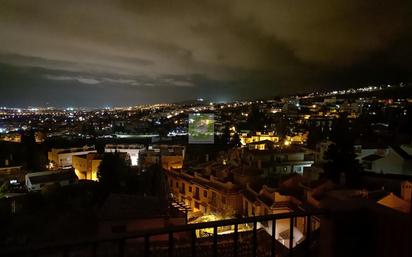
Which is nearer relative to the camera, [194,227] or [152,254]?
[194,227]

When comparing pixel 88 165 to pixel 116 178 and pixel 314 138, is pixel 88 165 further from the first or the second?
pixel 314 138

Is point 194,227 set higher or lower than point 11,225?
higher

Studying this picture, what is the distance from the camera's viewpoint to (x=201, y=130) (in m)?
45.0

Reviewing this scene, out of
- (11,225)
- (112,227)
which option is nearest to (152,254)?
(112,227)

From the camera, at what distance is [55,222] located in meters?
15.1

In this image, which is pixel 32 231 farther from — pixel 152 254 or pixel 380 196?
pixel 380 196

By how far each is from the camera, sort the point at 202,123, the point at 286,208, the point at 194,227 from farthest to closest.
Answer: the point at 202,123 → the point at 286,208 → the point at 194,227

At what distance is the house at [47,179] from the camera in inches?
965

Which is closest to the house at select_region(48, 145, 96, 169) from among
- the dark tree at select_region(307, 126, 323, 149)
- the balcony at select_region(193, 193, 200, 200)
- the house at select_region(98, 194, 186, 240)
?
the balcony at select_region(193, 193, 200, 200)

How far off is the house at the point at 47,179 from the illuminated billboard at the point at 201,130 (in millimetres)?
17854

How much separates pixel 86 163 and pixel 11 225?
16.3 meters

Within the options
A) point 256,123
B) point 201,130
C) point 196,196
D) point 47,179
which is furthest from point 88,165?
point 256,123

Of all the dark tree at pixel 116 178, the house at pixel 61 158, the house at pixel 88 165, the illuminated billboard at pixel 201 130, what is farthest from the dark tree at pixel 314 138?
the house at pixel 61 158

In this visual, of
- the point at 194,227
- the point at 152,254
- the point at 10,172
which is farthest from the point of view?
the point at 10,172
